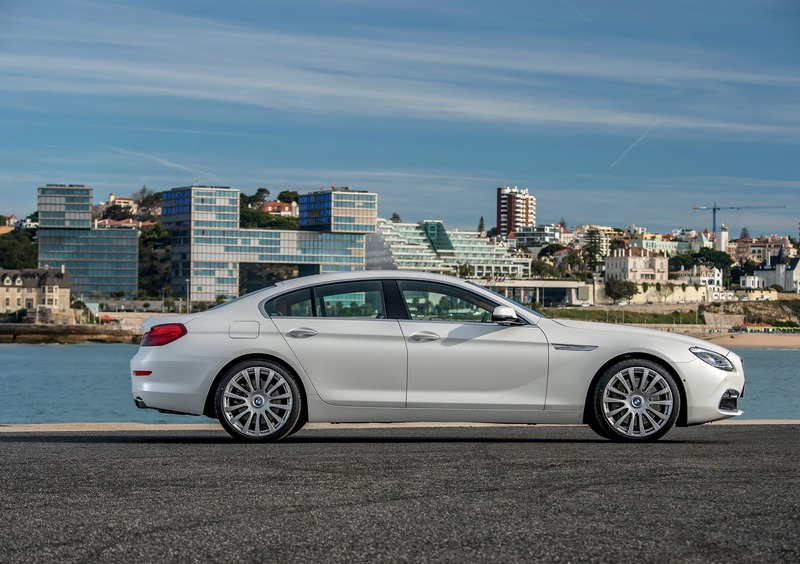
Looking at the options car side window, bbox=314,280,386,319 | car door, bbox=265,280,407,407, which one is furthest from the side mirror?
car side window, bbox=314,280,386,319

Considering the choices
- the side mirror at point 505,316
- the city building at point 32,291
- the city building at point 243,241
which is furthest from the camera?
the city building at point 243,241

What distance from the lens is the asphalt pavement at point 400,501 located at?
4.84 m

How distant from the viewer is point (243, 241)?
194m

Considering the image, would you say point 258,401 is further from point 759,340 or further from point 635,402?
point 759,340

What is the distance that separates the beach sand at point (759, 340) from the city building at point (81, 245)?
98.4m

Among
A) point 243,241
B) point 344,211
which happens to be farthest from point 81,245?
point 344,211

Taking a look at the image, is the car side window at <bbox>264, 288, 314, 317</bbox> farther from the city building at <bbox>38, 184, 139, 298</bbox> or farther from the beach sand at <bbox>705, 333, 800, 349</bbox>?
the city building at <bbox>38, 184, 139, 298</bbox>

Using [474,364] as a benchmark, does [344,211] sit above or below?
above

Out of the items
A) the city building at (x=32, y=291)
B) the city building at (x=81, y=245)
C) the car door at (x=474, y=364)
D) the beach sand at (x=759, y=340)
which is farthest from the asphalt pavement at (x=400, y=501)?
the city building at (x=81, y=245)

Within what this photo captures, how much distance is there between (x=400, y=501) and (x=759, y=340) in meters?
160

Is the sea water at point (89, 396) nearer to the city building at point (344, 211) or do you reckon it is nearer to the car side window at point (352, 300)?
the car side window at point (352, 300)

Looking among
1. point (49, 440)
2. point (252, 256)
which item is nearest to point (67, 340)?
point (252, 256)

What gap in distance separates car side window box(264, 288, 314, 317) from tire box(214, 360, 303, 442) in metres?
0.45

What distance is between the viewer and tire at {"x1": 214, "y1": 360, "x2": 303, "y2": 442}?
914 centimetres
